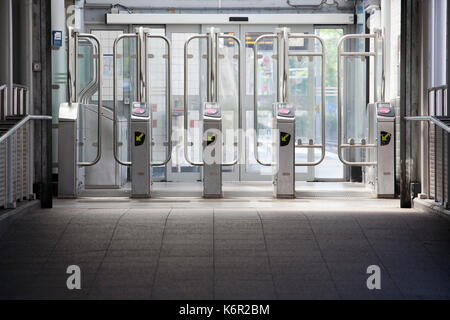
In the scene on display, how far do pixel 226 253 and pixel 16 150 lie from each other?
2.05 metres

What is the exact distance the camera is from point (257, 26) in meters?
9.07

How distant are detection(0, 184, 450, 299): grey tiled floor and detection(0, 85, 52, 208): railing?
0.27 metres

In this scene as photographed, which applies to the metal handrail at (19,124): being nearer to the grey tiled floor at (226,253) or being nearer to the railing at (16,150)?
the railing at (16,150)

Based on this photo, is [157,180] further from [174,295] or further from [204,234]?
[174,295]

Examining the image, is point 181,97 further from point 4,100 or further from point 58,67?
point 4,100

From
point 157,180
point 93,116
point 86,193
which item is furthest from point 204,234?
point 157,180

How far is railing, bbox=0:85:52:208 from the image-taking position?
16.9ft

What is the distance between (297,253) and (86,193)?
3.59m

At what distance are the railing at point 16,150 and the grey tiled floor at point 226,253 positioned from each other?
0.88 feet

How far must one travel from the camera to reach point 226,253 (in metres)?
4.50

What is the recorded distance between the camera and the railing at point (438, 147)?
207 inches

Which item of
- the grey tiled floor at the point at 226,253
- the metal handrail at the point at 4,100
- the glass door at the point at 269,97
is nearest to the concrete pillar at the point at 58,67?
the metal handrail at the point at 4,100

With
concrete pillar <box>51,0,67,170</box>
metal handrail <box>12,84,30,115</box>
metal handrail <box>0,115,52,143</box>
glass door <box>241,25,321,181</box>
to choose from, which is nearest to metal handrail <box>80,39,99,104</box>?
concrete pillar <box>51,0,67,170</box>

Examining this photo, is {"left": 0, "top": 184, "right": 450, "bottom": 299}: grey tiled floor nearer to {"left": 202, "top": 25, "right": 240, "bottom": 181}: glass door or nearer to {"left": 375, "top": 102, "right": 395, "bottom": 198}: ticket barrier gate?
{"left": 375, "top": 102, "right": 395, "bottom": 198}: ticket barrier gate
